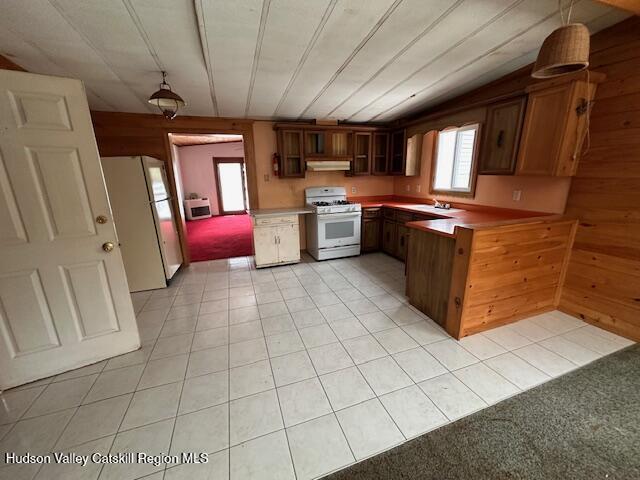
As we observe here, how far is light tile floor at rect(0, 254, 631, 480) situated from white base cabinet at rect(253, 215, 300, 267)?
3.96ft

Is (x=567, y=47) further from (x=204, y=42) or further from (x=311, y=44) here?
(x=204, y=42)

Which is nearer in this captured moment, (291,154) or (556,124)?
(556,124)

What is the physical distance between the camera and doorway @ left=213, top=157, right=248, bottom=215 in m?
8.67

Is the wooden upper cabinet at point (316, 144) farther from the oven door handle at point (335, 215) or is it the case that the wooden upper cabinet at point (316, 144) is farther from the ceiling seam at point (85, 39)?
the ceiling seam at point (85, 39)

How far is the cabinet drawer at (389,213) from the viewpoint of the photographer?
4.14 meters

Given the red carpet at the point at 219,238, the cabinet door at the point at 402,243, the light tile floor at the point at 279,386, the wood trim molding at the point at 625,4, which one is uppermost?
the wood trim molding at the point at 625,4

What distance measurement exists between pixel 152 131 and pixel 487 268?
448cm

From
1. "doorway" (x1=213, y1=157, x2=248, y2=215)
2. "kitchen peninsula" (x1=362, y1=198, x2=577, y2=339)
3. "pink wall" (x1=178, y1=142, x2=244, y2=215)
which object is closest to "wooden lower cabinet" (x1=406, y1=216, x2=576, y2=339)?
"kitchen peninsula" (x1=362, y1=198, x2=577, y2=339)

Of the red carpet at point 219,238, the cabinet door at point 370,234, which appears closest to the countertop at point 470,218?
the cabinet door at point 370,234

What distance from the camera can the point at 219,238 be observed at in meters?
5.87

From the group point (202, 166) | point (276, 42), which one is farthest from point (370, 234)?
point (202, 166)

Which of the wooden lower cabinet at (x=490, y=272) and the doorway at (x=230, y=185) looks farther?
the doorway at (x=230, y=185)

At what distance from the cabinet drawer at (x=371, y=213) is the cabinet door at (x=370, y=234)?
0.23 ft

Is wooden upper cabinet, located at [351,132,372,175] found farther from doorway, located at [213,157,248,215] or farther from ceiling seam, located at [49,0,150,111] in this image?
doorway, located at [213,157,248,215]
